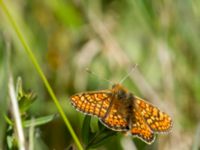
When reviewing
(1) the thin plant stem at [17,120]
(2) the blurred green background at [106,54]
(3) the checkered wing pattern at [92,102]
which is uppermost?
(1) the thin plant stem at [17,120]

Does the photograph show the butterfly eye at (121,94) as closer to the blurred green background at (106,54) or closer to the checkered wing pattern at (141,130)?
the checkered wing pattern at (141,130)

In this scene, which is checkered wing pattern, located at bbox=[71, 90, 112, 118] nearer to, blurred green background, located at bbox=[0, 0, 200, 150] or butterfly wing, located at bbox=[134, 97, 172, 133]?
butterfly wing, located at bbox=[134, 97, 172, 133]

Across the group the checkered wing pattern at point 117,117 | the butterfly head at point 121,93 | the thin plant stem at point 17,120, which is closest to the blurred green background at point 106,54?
the butterfly head at point 121,93

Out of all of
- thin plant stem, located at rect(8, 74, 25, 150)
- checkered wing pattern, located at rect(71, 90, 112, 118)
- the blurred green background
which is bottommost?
the blurred green background

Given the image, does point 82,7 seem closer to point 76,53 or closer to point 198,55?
point 76,53

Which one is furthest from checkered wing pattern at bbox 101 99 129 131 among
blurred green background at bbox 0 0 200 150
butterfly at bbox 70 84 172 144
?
blurred green background at bbox 0 0 200 150

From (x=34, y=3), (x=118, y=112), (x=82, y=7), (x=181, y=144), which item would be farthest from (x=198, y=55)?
(x=118, y=112)
